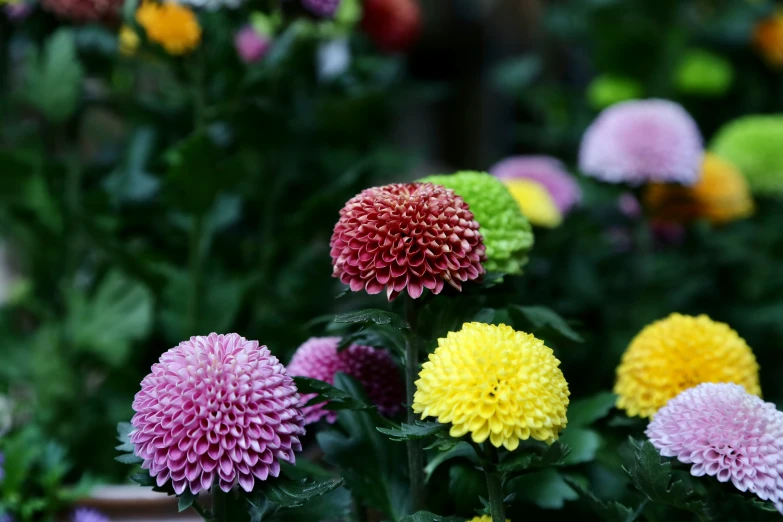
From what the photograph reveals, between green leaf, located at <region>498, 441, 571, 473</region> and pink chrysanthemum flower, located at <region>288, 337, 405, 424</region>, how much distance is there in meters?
0.12

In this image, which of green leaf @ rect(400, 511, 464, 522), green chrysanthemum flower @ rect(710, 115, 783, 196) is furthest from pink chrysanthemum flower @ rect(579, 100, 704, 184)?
green leaf @ rect(400, 511, 464, 522)

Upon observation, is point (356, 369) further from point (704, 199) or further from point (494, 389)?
point (704, 199)

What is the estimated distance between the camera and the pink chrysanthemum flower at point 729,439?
1.47 ft

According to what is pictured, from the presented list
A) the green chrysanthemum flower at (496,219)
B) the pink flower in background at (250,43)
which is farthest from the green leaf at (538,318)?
the pink flower in background at (250,43)

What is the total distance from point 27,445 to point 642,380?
2.00 ft

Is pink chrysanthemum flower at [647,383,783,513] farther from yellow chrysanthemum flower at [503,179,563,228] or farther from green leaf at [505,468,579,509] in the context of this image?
yellow chrysanthemum flower at [503,179,563,228]

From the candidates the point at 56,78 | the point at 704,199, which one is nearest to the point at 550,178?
the point at 704,199

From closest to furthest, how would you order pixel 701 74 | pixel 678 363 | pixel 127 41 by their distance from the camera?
pixel 678 363
pixel 127 41
pixel 701 74

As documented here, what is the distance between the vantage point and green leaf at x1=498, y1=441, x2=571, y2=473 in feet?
1.40

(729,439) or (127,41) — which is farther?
(127,41)

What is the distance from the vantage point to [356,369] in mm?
578

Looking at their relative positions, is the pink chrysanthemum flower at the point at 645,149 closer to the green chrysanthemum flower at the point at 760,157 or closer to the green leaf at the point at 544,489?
the green chrysanthemum flower at the point at 760,157

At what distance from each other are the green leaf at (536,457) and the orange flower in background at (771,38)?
1295 mm

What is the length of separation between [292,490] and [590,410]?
0.89ft
